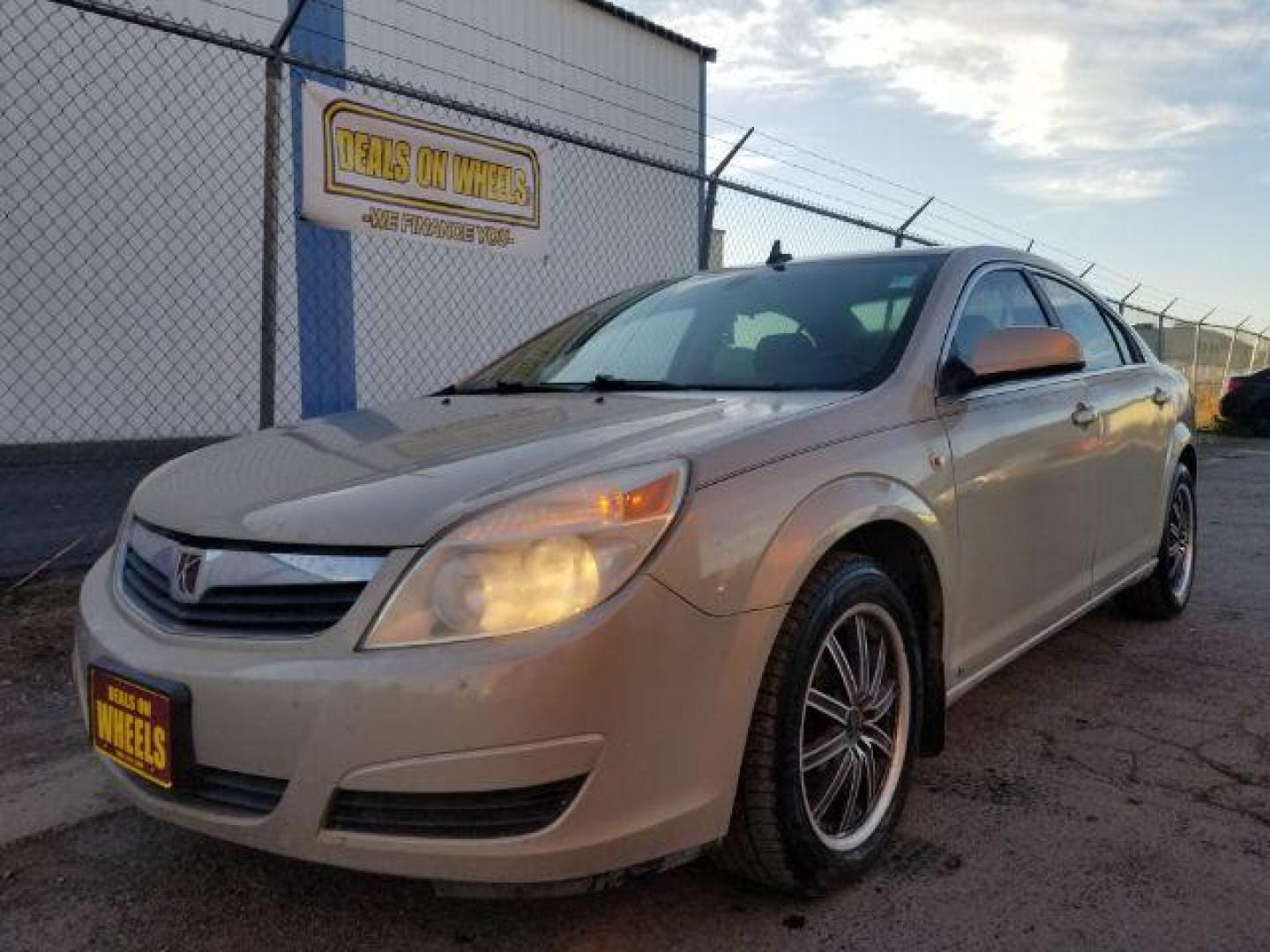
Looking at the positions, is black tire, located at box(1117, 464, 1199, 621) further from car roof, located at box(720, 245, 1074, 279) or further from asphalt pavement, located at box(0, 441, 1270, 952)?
car roof, located at box(720, 245, 1074, 279)

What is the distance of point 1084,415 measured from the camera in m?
3.53

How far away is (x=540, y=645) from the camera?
5.87 ft

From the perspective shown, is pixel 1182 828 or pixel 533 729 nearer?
pixel 533 729

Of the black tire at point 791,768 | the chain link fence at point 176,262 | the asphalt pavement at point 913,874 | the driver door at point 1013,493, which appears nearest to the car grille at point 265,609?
the asphalt pavement at point 913,874

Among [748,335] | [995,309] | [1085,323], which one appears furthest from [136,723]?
[1085,323]

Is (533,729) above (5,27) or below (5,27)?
below

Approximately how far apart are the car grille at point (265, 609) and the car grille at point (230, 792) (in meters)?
0.26

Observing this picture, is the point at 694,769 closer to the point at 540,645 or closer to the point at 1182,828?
the point at 540,645

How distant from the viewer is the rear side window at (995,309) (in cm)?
309

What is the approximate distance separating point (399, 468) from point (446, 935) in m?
0.96

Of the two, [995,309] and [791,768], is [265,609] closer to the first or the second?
[791,768]

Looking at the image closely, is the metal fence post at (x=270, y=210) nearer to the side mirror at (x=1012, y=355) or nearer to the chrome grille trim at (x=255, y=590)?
the chrome grille trim at (x=255, y=590)

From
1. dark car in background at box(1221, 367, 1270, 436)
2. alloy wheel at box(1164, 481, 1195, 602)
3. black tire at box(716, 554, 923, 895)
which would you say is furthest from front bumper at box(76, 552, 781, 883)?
dark car in background at box(1221, 367, 1270, 436)

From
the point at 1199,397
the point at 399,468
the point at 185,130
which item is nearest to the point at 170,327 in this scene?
the point at 185,130
